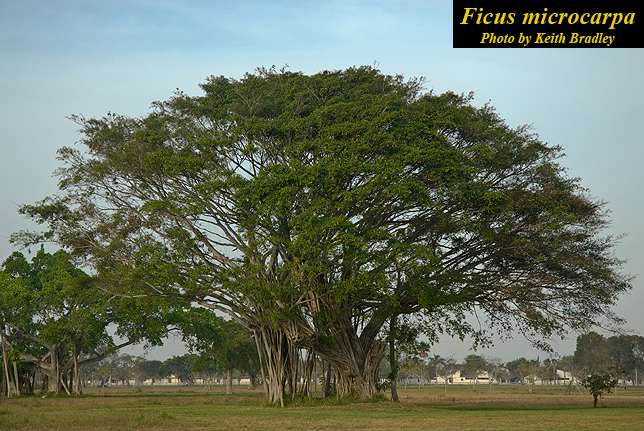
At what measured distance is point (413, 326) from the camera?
82.4 feet

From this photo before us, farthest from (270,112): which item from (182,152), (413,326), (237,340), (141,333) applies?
(237,340)

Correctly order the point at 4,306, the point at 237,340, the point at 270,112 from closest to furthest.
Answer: the point at 270,112, the point at 4,306, the point at 237,340

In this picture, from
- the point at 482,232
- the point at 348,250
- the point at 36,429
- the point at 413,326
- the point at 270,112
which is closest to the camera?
the point at 36,429

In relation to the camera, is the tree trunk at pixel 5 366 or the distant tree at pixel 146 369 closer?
the tree trunk at pixel 5 366

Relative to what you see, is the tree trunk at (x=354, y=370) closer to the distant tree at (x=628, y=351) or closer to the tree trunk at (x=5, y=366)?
the tree trunk at (x=5, y=366)

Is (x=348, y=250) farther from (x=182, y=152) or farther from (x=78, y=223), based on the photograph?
(x=78, y=223)

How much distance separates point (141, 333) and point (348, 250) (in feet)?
84.5

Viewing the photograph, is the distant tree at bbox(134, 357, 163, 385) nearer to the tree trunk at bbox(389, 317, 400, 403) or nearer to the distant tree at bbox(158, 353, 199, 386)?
the distant tree at bbox(158, 353, 199, 386)

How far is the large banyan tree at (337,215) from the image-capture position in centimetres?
1944

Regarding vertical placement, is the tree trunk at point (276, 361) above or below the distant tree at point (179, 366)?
above

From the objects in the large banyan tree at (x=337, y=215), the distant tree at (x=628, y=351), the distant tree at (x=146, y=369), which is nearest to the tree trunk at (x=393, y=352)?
the large banyan tree at (x=337, y=215)

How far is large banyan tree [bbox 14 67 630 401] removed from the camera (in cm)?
1944

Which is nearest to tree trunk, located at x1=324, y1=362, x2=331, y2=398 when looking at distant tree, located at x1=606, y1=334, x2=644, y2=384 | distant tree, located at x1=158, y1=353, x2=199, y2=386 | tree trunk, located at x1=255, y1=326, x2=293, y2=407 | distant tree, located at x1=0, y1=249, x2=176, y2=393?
tree trunk, located at x1=255, y1=326, x2=293, y2=407

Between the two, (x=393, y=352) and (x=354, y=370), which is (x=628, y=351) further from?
(x=354, y=370)
